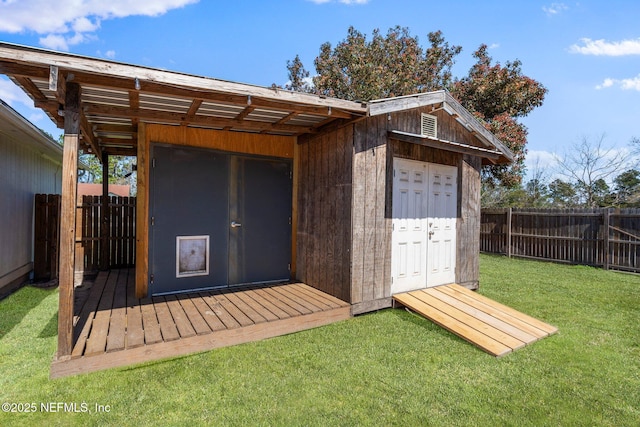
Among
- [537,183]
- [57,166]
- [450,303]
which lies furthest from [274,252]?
[537,183]

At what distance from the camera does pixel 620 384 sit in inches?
101

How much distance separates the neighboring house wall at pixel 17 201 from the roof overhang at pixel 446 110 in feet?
15.5

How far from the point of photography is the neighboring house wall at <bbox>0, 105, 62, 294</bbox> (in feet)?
16.0

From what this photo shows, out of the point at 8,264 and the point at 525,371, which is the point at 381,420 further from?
the point at 8,264

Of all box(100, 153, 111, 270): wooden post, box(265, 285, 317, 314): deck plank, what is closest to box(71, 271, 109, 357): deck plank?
box(100, 153, 111, 270): wooden post

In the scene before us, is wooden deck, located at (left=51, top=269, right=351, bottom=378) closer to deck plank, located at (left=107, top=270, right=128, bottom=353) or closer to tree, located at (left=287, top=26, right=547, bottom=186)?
deck plank, located at (left=107, top=270, right=128, bottom=353)

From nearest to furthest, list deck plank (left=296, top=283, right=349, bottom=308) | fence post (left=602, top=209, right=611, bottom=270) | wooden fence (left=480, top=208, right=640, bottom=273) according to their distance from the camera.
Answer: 1. deck plank (left=296, top=283, right=349, bottom=308)
2. wooden fence (left=480, top=208, right=640, bottom=273)
3. fence post (left=602, top=209, right=611, bottom=270)

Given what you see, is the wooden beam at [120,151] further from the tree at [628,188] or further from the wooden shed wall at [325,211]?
the tree at [628,188]

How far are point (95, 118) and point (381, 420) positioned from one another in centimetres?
443

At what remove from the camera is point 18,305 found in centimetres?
432

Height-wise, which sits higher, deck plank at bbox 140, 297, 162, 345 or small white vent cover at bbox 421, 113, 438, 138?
small white vent cover at bbox 421, 113, 438, 138

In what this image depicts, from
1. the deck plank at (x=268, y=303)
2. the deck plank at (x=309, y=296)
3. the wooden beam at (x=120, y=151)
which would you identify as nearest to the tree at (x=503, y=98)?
the deck plank at (x=309, y=296)

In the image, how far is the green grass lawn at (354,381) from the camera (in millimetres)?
2098

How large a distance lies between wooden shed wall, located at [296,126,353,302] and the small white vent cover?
1398 millimetres
